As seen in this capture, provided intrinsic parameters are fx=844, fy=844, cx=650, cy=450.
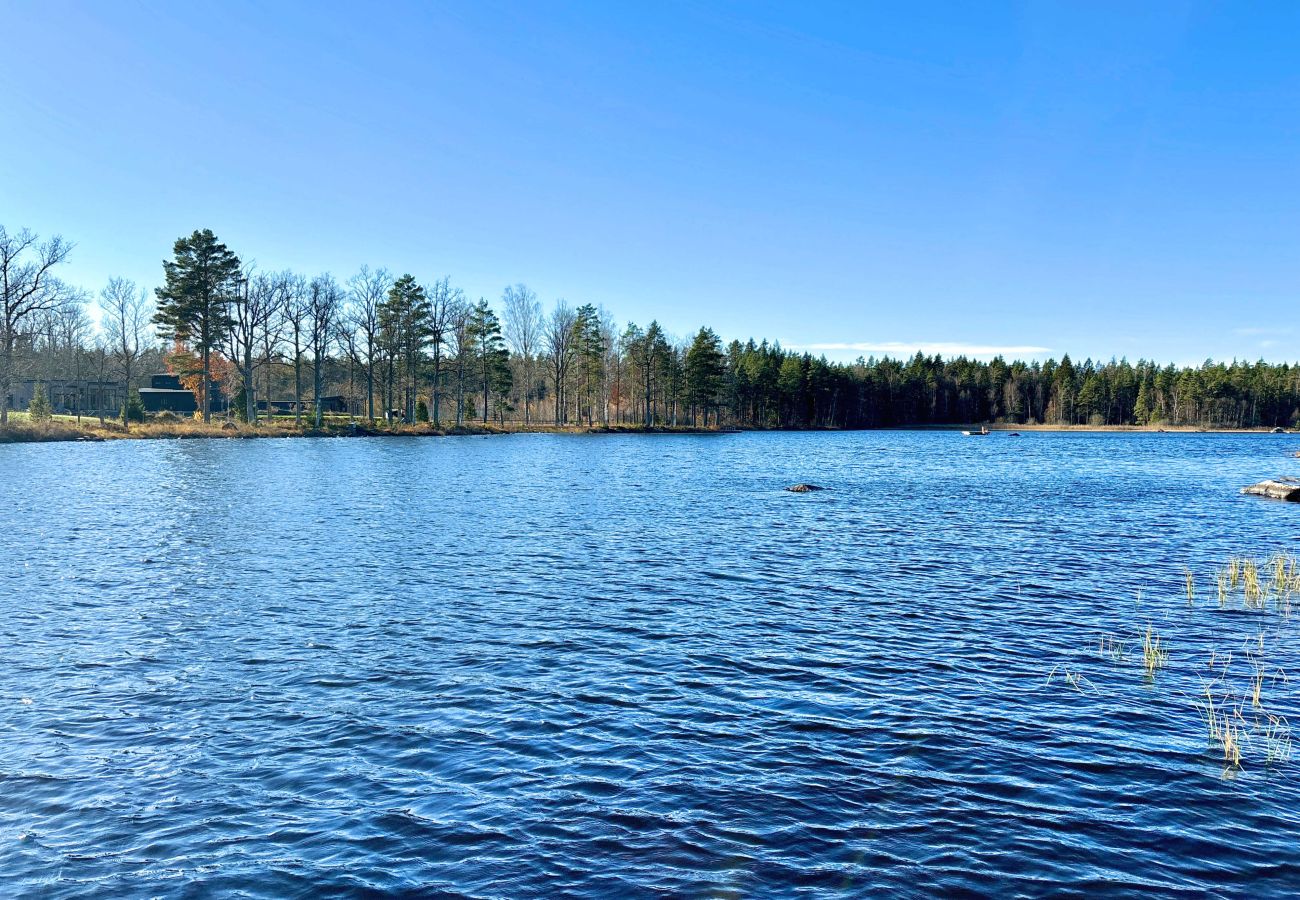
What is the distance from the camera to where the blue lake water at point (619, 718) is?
28.3 feet

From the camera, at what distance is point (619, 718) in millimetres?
12641

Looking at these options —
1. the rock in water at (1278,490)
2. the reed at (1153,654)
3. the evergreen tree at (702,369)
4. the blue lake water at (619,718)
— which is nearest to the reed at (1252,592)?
the blue lake water at (619,718)

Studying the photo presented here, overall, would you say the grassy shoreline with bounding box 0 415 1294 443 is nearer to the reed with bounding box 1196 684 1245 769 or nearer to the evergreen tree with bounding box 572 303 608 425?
the evergreen tree with bounding box 572 303 608 425

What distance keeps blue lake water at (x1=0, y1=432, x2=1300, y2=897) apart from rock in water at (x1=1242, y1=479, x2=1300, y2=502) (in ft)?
61.2

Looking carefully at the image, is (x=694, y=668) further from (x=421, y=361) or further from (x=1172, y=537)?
(x=421, y=361)

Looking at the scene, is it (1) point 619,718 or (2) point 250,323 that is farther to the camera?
(2) point 250,323

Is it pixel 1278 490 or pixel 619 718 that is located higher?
pixel 1278 490

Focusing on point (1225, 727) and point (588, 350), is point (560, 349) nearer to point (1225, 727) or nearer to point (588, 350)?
point (588, 350)

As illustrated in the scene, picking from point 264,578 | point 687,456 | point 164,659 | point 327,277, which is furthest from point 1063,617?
point 327,277

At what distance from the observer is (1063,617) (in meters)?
19.0

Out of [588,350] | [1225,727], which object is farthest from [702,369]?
[1225,727]

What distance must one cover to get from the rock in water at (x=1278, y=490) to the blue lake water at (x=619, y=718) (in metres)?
18.7

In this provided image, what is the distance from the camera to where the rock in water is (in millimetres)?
44594

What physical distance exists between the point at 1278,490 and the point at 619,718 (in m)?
47.5
